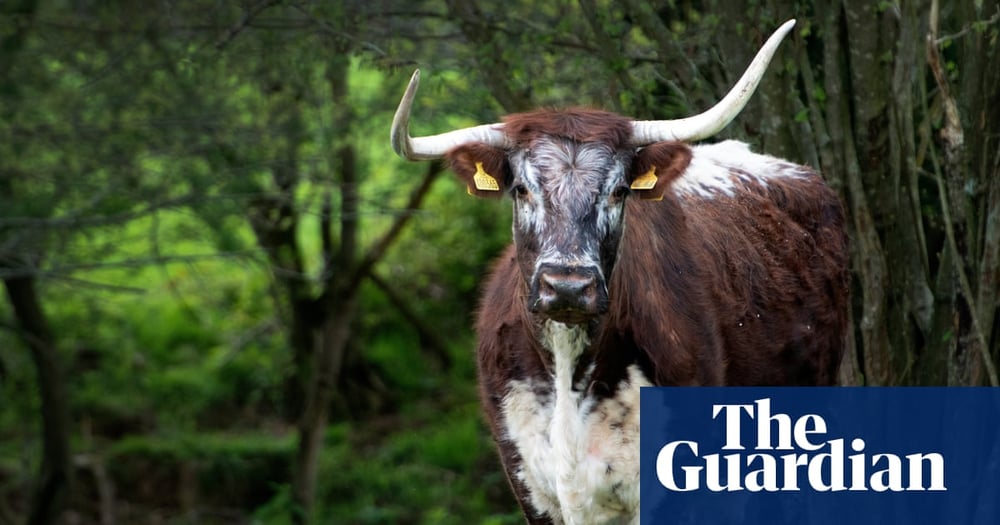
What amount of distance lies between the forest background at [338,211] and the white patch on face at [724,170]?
275 millimetres

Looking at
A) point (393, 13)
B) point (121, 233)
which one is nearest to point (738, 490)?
point (393, 13)

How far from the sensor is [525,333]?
19.5 feet

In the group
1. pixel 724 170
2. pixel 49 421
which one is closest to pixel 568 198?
pixel 724 170

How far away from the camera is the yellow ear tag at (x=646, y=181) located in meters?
5.79

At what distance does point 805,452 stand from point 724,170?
2.01m

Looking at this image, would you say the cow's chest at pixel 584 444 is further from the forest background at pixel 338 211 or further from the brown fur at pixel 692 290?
the forest background at pixel 338 211

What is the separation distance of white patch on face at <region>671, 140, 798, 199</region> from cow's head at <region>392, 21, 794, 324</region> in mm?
1044

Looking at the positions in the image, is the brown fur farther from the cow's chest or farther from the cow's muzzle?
the cow's muzzle

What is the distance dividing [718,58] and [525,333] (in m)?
2.49

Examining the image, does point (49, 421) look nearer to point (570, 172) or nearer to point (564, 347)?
point (564, 347)

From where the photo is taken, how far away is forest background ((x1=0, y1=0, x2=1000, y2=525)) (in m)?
7.57

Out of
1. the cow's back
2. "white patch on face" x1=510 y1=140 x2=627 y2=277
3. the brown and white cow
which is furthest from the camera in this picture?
the cow's back

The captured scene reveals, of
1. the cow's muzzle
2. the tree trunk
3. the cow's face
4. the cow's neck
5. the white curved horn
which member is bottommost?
the tree trunk

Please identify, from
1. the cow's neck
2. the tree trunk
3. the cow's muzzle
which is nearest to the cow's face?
the cow's muzzle
